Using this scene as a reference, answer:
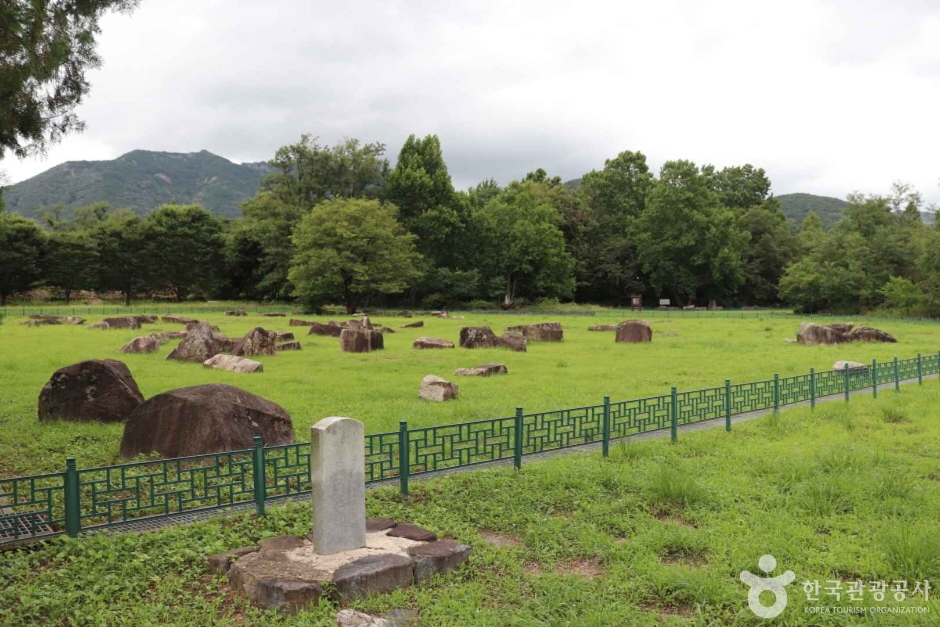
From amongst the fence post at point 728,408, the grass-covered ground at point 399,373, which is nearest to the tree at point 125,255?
the grass-covered ground at point 399,373

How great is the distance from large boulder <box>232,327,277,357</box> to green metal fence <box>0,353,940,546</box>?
13899 millimetres

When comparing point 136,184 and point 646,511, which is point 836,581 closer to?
point 646,511

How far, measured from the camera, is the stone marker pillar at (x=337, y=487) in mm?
6824

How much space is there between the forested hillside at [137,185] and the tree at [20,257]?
45.7 metres

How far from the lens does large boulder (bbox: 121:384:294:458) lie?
10.7 meters

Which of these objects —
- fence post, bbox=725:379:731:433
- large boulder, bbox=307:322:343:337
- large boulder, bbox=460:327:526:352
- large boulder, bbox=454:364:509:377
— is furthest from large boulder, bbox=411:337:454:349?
fence post, bbox=725:379:731:433

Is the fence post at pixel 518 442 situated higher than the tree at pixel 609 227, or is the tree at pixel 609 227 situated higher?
the tree at pixel 609 227

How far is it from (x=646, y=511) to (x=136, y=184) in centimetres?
17036

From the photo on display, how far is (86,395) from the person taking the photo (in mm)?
13508

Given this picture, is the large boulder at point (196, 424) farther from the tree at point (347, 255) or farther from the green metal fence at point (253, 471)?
the tree at point (347, 255)

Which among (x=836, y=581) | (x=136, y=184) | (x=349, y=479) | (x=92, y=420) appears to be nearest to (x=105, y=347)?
(x=92, y=420)

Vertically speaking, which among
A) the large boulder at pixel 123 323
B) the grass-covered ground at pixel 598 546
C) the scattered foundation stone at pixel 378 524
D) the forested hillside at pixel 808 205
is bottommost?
the grass-covered ground at pixel 598 546

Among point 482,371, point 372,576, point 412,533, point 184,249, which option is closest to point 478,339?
point 482,371

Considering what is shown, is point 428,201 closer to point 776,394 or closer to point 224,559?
point 776,394
